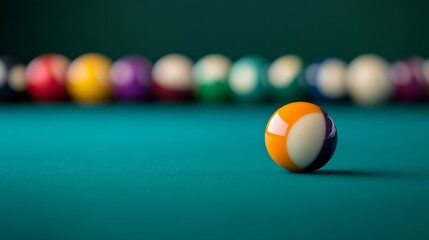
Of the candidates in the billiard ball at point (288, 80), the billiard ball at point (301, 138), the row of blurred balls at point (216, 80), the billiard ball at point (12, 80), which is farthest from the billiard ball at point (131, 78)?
the billiard ball at point (301, 138)

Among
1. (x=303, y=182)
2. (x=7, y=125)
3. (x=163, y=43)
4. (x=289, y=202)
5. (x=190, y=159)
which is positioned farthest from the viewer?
(x=163, y=43)

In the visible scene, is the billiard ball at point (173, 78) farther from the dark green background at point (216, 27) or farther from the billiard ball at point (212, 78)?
the dark green background at point (216, 27)

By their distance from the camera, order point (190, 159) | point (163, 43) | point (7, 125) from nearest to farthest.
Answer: point (190, 159), point (7, 125), point (163, 43)

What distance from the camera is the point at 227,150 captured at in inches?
145

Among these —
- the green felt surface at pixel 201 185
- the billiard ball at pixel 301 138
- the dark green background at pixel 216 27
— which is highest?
the dark green background at pixel 216 27

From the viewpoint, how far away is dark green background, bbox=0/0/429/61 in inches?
312

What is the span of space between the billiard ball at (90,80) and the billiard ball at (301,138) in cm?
434

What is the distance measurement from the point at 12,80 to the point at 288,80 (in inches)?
104

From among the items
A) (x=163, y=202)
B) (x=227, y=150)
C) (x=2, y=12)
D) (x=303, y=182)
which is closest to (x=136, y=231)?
(x=163, y=202)

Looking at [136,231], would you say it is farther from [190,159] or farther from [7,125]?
[7,125]

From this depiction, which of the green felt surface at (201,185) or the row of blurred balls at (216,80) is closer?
the green felt surface at (201,185)

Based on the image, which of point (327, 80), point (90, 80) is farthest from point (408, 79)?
point (90, 80)

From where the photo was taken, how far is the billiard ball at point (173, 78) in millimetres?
7023

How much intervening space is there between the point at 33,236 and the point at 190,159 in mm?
1525
